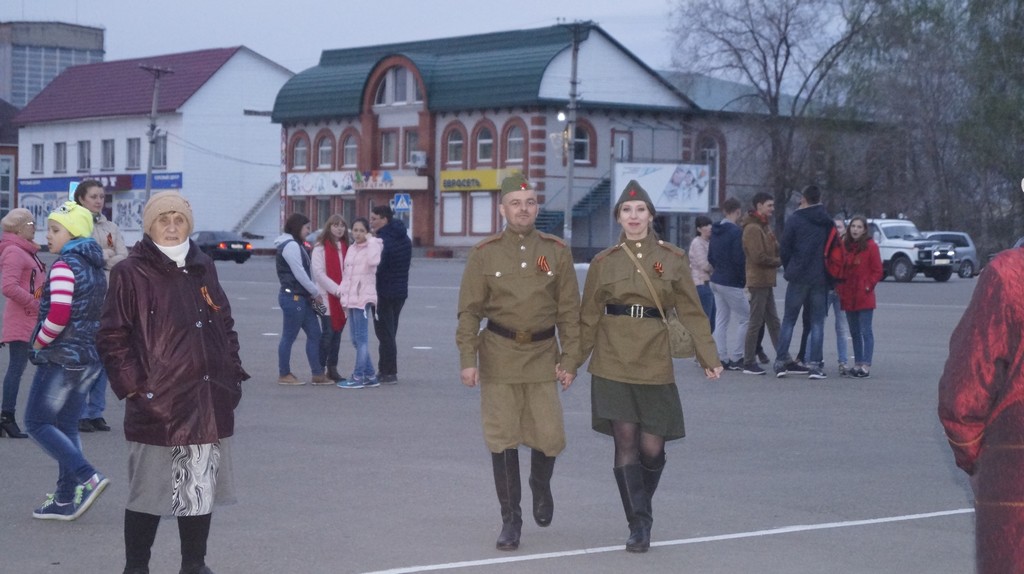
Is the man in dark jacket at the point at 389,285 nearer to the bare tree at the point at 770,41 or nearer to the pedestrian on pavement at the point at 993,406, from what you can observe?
the pedestrian on pavement at the point at 993,406

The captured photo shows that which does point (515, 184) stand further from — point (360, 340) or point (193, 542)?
point (360, 340)

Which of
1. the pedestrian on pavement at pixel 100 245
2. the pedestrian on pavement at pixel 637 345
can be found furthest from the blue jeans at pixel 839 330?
the pedestrian on pavement at pixel 637 345

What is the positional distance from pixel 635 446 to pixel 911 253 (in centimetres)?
3895

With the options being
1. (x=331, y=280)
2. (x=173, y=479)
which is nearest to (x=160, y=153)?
(x=331, y=280)

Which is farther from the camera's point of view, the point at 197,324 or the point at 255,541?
the point at 255,541

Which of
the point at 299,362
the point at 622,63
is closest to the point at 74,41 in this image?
the point at 622,63

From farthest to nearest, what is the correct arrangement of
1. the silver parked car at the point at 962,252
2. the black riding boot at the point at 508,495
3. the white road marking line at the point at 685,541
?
the silver parked car at the point at 962,252, the black riding boot at the point at 508,495, the white road marking line at the point at 685,541

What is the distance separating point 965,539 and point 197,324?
420cm

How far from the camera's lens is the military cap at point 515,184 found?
748 cm

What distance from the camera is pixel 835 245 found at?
15672 millimetres

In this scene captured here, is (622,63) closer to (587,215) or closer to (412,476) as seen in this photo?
(587,215)

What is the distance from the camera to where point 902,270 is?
147 ft

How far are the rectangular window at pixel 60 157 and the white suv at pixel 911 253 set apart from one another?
5701cm

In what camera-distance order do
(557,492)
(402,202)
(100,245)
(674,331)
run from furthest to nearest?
(402,202), (100,245), (557,492), (674,331)
